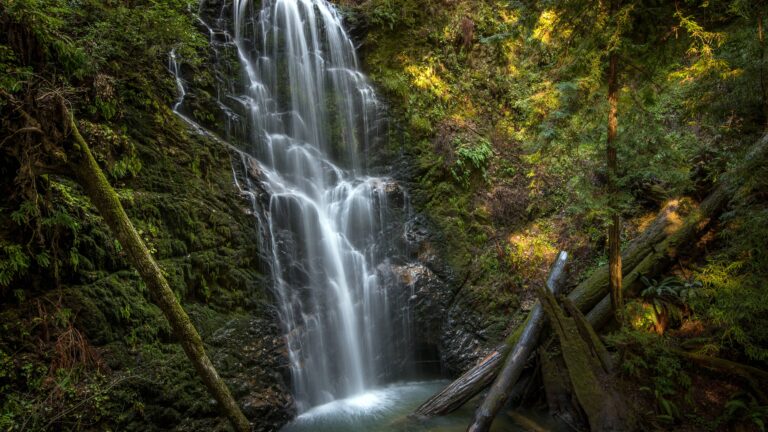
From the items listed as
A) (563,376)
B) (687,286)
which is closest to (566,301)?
(563,376)

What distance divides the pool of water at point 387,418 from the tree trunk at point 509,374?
1.39 ft

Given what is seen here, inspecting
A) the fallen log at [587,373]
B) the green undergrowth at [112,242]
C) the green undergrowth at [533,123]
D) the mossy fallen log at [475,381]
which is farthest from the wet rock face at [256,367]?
the green undergrowth at [533,123]

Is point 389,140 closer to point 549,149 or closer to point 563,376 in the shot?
point 549,149

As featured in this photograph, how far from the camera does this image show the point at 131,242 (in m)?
4.46

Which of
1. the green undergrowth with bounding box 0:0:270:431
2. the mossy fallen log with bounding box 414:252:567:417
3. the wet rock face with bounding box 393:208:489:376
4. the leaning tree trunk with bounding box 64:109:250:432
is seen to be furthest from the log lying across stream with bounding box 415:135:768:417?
the leaning tree trunk with bounding box 64:109:250:432

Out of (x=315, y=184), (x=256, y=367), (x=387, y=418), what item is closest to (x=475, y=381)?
(x=387, y=418)

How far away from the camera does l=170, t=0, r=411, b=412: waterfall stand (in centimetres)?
744

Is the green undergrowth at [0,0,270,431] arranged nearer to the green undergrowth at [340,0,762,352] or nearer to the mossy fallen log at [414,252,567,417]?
the mossy fallen log at [414,252,567,417]

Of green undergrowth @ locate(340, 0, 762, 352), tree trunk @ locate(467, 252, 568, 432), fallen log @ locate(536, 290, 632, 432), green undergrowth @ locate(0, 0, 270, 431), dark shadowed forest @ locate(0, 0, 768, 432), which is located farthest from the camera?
tree trunk @ locate(467, 252, 568, 432)

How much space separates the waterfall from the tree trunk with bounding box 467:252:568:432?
8.82 feet

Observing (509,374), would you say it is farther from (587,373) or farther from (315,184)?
(315,184)

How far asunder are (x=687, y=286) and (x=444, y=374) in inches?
180

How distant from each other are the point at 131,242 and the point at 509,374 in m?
5.33

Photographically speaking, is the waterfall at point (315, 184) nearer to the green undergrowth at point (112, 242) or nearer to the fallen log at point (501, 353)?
the green undergrowth at point (112, 242)
